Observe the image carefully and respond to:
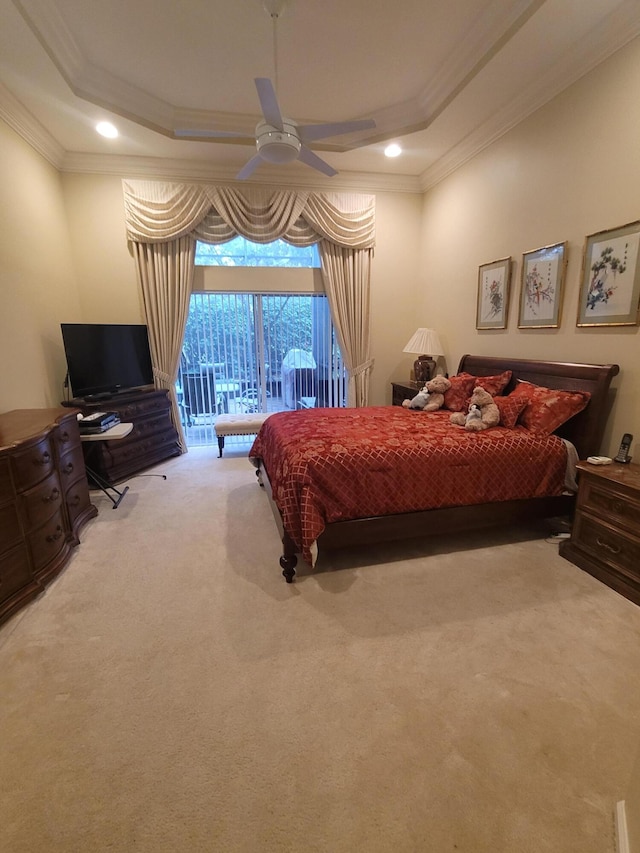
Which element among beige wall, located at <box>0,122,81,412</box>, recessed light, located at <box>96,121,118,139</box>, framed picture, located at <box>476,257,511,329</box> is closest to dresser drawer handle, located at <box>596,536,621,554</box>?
framed picture, located at <box>476,257,511,329</box>

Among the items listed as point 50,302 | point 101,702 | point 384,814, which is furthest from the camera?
point 50,302

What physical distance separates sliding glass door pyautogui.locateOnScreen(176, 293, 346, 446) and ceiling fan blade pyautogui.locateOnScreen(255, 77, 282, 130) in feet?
7.96

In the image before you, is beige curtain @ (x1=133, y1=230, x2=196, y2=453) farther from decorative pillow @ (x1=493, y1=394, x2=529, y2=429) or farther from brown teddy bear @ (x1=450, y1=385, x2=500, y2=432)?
decorative pillow @ (x1=493, y1=394, x2=529, y2=429)

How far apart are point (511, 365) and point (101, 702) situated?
3.62 meters

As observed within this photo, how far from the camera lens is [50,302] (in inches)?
143

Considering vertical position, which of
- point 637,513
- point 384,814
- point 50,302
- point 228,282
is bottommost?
point 384,814

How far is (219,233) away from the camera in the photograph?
4387 mm

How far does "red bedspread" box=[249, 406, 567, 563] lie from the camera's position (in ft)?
7.16

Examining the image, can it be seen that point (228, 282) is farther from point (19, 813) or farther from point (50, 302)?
point (19, 813)

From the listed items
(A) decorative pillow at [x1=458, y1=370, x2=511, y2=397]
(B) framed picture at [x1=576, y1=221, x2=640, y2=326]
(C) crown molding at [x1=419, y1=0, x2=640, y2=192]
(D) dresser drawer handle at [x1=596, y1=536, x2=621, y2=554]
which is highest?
(C) crown molding at [x1=419, y1=0, x2=640, y2=192]

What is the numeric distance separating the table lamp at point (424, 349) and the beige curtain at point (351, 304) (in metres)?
0.67

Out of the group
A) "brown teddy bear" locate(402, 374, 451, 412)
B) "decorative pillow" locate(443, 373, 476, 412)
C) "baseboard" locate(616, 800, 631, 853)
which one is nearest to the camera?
"baseboard" locate(616, 800, 631, 853)

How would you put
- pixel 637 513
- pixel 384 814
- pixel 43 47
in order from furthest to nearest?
pixel 43 47
pixel 637 513
pixel 384 814

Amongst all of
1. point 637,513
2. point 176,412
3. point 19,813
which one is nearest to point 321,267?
point 176,412
